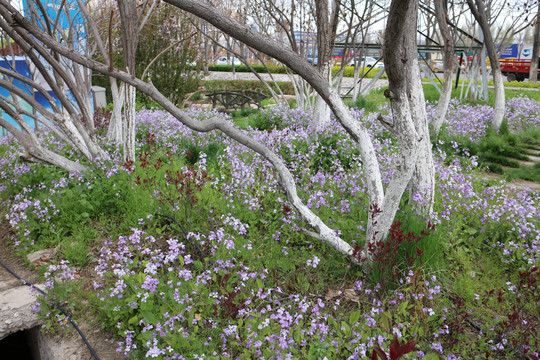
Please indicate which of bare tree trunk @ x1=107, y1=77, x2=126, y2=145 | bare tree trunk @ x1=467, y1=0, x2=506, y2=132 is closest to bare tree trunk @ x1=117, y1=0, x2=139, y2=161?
bare tree trunk @ x1=107, y1=77, x2=126, y2=145

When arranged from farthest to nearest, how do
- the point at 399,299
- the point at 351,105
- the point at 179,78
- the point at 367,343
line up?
the point at 179,78, the point at 351,105, the point at 399,299, the point at 367,343

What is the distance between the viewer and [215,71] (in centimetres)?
3450

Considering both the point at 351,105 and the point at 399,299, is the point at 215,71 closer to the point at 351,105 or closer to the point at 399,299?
the point at 351,105

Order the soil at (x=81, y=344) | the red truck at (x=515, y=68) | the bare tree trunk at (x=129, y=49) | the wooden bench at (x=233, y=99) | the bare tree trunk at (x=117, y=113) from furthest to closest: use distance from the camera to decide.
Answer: the red truck at (x=515, y=68) → the wooden bench at (x=233, y=99) → the bare tree trunk at (x=117, y=113) → the bare tree trunk at (x=129, y=49) → the soil at (x=81, y=344)

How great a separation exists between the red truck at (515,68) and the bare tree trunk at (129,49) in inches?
1170

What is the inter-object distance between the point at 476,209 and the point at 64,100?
16.7ft

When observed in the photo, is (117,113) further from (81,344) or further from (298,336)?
(298,336)

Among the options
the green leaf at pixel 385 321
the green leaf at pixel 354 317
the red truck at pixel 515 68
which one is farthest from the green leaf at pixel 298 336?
the red truck at pixel 515 68

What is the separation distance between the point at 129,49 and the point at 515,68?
30.3 metres

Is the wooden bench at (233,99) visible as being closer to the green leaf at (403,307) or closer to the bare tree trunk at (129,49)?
the bare tree trunk at (129,49)

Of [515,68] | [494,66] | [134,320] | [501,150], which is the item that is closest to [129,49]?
[134,320]

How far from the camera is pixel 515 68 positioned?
28047mm

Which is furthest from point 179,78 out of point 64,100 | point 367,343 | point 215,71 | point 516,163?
point 215,71

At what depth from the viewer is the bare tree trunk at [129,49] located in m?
4.90
